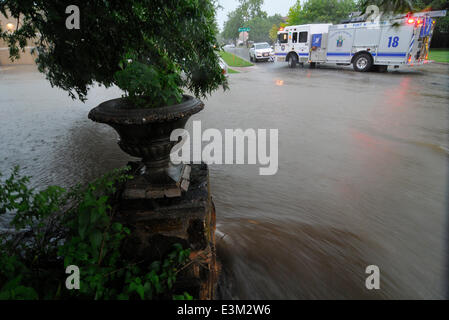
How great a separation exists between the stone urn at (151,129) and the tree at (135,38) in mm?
149

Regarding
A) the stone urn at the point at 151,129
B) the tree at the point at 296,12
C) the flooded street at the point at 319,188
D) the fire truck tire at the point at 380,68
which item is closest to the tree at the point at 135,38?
the stone urn at the point at 151,129

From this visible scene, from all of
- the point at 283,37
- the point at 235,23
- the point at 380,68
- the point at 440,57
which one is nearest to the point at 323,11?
the point at 440,57

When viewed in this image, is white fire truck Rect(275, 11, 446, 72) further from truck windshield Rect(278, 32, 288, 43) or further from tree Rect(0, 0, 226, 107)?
tree Rect(0, 0, 226, 107)

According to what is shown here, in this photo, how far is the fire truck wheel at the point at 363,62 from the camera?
16031mm

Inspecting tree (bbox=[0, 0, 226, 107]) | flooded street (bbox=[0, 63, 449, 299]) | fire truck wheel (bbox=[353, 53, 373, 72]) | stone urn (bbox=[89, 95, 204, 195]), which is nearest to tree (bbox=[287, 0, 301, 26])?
fire truck wheel (bbox=[353, 53, 373, 72])

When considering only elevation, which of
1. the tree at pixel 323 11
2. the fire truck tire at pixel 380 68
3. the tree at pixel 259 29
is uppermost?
the tree at pixel 259 29

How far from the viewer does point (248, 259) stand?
2447mm

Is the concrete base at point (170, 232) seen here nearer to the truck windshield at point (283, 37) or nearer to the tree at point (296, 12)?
the truck windshield at point (283, 37)

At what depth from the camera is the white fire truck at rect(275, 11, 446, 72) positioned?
1384 cm

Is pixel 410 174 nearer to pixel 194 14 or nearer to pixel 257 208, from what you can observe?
pixel 257 208

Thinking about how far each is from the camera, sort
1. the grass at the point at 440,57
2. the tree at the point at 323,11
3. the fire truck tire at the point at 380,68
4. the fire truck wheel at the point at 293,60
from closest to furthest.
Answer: the fire truck tire at the point at 380,68, the fire truck wheel at the point at 293,60, the grass at the point at 440,57, the tree at the point at 323,11
